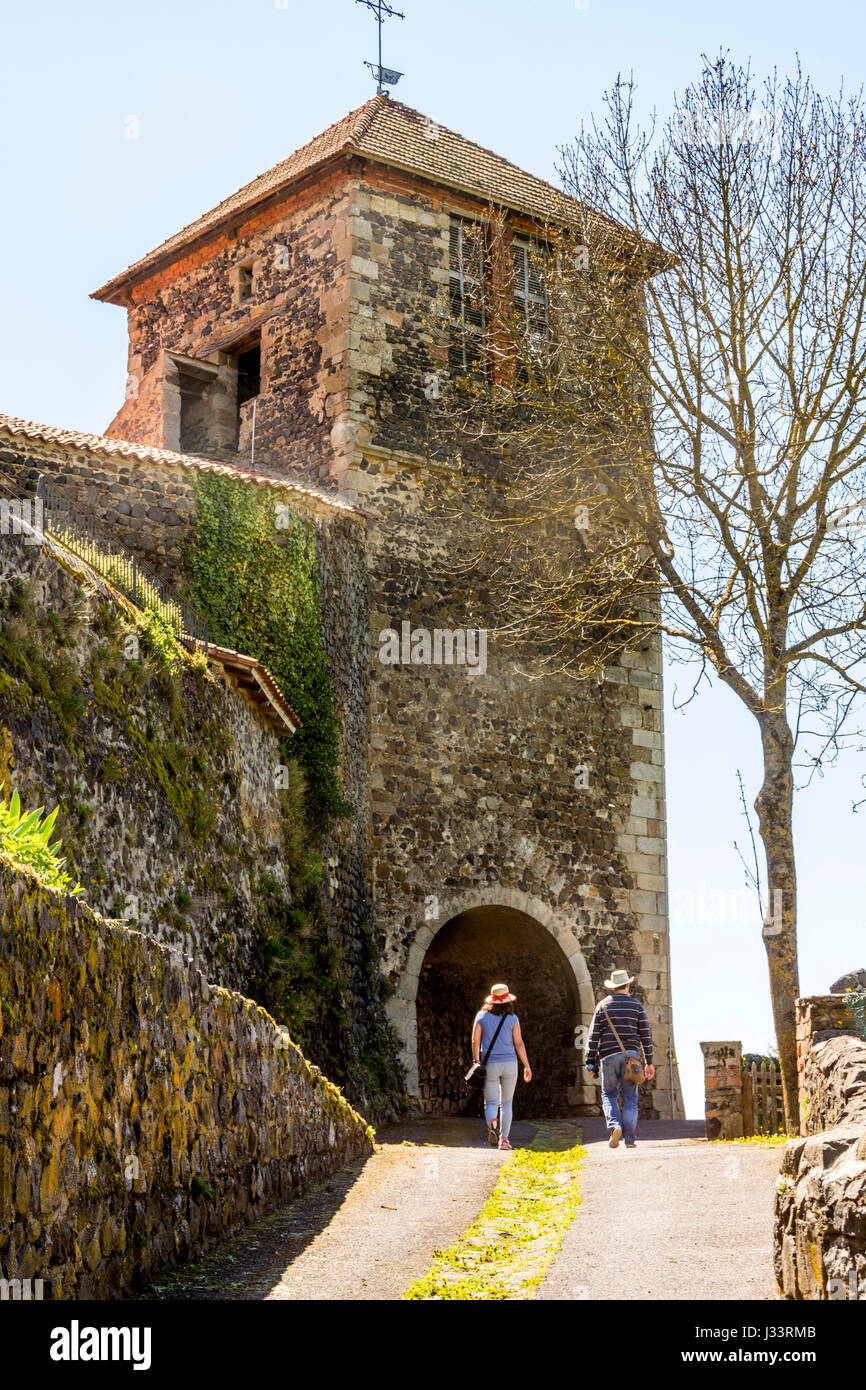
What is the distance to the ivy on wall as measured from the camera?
56.1 feet

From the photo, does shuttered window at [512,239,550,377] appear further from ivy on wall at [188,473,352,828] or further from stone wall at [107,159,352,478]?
ivy on wall at [188,473,352,828]

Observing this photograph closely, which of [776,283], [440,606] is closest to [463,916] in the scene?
[440,606]

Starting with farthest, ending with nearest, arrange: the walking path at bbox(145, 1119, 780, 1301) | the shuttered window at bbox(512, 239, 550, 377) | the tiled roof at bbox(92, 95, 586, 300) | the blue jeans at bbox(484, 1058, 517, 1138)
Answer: the shuttered window at bbox(512, 239, 550, 377) → the tiled roof at bbox(92, 95, 586, 300) → the blue jeans at bbox(484, 1058, 517, 1138) → the walking path at bbox(145, 1119, 780, 1301)

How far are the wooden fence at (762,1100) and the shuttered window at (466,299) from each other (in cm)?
1106

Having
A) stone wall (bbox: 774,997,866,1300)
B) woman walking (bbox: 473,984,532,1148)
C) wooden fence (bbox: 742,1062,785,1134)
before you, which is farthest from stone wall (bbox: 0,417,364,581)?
stone wall (bbox: 774,997,866,1300)

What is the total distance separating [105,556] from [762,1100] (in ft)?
25.4

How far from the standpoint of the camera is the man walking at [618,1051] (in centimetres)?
1262

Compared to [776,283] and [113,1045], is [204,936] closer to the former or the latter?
[113,1045]

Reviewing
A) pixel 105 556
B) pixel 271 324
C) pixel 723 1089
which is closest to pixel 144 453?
pixel 105 556

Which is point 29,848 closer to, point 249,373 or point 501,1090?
point 501,1090

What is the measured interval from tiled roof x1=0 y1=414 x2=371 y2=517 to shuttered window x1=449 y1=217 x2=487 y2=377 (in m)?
3.17

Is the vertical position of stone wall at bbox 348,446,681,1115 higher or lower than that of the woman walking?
higher

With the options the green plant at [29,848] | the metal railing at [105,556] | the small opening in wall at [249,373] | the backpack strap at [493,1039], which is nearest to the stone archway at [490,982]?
the backpack strap at [493,1039]

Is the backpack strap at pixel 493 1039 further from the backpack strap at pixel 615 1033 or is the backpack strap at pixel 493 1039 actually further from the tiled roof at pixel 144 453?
the tiled roof at pixel 144 453
